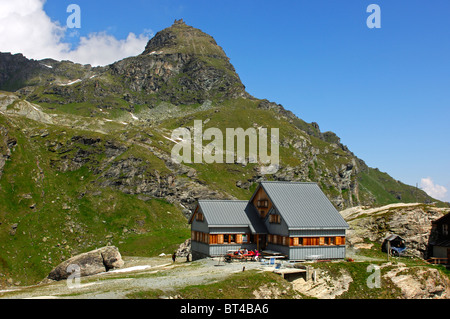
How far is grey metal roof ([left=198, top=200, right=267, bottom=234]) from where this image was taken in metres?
58.7

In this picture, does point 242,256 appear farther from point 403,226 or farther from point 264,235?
point 403,226

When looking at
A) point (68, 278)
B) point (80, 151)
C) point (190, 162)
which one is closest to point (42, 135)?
point (80, 151)

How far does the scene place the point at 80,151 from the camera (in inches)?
5472

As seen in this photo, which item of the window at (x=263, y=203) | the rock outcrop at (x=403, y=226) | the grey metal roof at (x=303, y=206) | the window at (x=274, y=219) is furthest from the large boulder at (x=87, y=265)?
the rock outcrop at (x=403, y=226)

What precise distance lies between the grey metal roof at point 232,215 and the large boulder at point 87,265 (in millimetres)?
17572

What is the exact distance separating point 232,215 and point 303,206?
445 inches

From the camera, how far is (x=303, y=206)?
2244 inches

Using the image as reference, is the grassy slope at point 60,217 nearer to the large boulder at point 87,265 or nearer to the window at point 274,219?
the large boulder at point 87,265

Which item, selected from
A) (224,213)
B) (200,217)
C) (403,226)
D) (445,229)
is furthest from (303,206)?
(445,229)

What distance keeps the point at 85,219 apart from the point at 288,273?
78384 mm

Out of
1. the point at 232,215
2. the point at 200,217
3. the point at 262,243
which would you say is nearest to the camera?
the point at 262,243

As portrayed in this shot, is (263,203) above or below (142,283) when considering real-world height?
above

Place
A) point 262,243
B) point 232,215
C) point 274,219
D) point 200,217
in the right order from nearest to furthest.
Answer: point 274,219 < point 262,243 < point 232,215 < point 200,217
